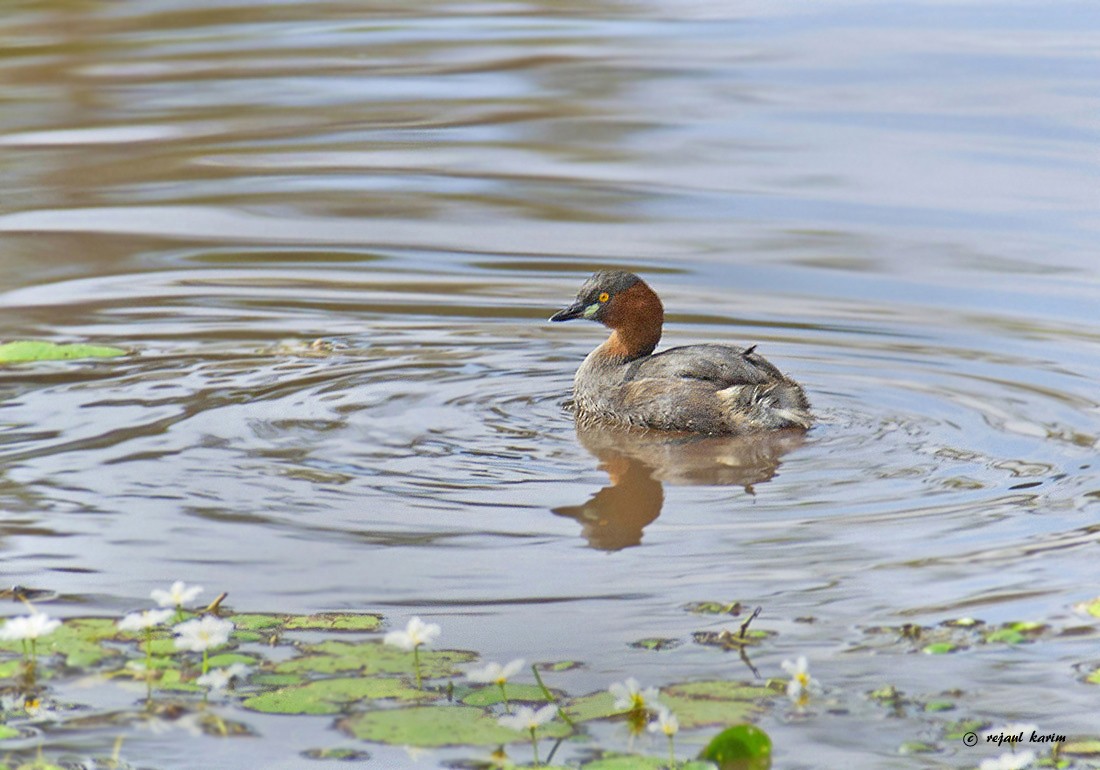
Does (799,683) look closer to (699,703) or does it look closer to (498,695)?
(699,703)

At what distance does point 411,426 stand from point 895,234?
16.1 feet

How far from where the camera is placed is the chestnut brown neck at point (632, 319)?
9055 millimetres

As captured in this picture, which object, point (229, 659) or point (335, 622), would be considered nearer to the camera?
point (229, 659)

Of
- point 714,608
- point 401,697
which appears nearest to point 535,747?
point 401,697

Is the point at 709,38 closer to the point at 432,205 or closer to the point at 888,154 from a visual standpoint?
the point at 888,154

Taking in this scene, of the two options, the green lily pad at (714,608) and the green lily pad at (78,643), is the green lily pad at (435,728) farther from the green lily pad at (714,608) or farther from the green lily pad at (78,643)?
the green lily pad at (714,608)

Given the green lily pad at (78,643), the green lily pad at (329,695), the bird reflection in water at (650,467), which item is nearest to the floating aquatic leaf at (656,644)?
the green lily pad at (329,695)

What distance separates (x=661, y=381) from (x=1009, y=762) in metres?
4.57

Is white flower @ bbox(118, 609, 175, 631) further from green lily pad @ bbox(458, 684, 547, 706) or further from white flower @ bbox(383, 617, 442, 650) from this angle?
green lily pad @ bbox(458, 684, 547, 706)

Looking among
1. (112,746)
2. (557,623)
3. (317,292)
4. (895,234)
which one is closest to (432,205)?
(317,292)

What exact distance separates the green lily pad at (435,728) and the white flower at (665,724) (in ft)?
0.85

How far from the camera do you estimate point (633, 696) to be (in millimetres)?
4637

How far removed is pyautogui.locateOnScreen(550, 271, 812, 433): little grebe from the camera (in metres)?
8.26

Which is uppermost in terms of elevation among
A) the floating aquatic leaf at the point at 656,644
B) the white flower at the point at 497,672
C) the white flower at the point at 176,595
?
the white flower at the point at 176,595
